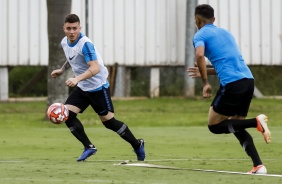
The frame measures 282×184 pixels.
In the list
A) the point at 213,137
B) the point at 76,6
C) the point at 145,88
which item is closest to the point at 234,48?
the point at 213,137

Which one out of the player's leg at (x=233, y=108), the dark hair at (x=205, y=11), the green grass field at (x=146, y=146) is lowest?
the green grass field at (x=146, y=146)

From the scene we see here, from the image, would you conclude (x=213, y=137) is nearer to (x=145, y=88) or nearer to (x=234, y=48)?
(x=234, y=48)

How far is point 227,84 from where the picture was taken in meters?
12.3

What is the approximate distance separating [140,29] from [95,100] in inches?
655

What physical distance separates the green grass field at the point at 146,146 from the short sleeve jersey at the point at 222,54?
1240 millimetres

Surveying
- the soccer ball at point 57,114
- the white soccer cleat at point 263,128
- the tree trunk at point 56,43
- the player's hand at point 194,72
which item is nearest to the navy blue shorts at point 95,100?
the soccer ball at point 57,114

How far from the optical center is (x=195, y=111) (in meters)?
28.6

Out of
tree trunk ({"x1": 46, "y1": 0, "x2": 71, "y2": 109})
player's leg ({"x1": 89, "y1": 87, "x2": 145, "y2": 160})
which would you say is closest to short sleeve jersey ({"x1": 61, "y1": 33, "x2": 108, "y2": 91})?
player's leg ({"x1": 89, "y1": 87, "x2": 145, "y2": 160})

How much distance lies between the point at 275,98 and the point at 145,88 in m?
4.38

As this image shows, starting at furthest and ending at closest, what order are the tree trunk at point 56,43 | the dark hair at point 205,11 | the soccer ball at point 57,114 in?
the tree trunk at point 56,43, the soccer ball at point 57,114, the dark hair at point 205,11

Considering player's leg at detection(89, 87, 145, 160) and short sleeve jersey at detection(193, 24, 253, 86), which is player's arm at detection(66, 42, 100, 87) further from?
short sleeve jersey at detection(193, 24, 253, 86)

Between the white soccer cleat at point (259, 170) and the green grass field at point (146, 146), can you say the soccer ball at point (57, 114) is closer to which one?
the green grass field at point (146, 146)

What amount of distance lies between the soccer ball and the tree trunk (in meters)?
11.8

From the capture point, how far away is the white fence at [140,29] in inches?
1196
